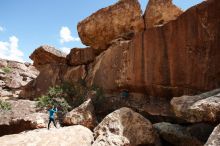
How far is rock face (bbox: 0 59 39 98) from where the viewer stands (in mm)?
30725

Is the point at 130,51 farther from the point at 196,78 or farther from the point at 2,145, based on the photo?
the point at 2,145

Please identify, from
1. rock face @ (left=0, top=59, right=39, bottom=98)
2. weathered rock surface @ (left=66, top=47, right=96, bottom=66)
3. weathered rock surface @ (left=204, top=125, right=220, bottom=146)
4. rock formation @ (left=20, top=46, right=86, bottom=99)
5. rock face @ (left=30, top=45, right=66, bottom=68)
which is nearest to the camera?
weathered rock surface @ (left=204, top=125, right=220, bottom=146)

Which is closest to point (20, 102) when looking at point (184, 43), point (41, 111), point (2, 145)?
Answer: point (41, 111)

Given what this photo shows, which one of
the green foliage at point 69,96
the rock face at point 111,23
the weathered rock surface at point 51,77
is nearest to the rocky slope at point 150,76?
the rock face at point 111,23

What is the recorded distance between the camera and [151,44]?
1373 centimetres

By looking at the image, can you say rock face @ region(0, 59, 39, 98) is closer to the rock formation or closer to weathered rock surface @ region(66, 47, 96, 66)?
the rock formation

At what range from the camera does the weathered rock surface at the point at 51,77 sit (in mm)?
20344

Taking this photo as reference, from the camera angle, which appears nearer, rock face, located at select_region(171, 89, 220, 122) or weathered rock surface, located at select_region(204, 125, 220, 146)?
weathered rock surface, located at select_region(204, 125, 220, 146)

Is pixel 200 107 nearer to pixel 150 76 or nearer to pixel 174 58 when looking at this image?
pixel 174 58

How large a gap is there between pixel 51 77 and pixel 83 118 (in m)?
9.55

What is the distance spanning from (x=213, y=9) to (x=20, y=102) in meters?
13.4

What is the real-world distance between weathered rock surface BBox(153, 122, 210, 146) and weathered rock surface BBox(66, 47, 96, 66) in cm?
1022

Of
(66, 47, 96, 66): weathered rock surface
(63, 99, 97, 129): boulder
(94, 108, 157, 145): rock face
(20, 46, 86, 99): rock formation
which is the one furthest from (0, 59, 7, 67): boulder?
(94, 108, 157, 145): rock face

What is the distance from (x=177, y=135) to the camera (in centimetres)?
1039
